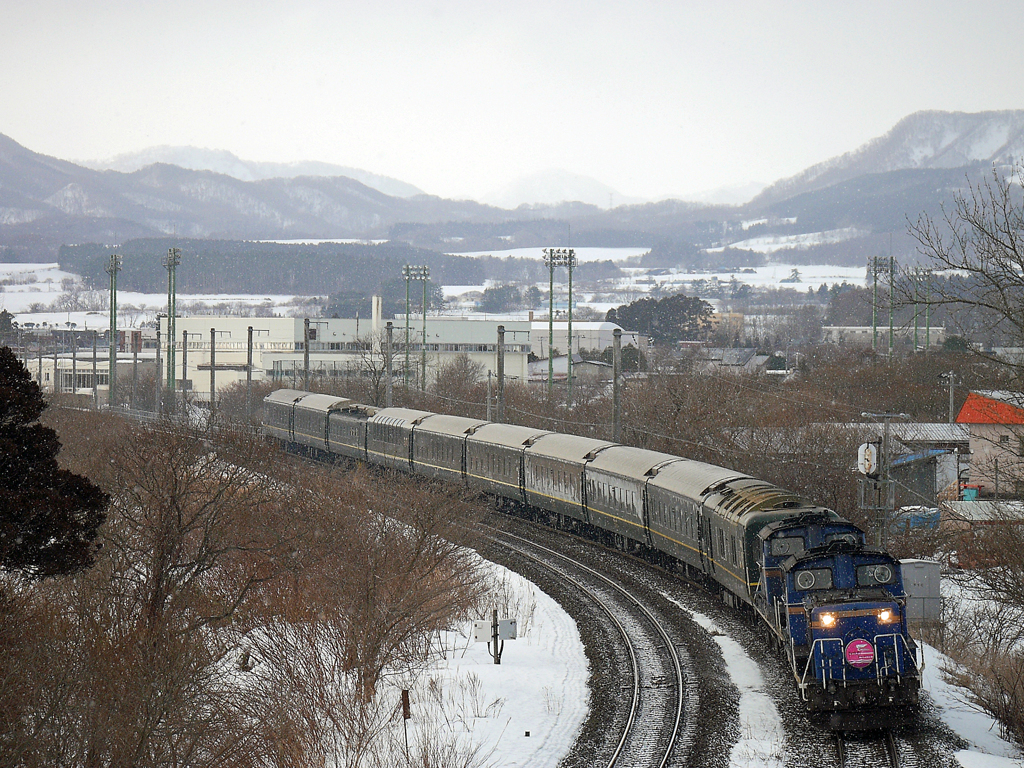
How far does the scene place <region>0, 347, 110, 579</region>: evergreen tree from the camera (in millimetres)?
17781

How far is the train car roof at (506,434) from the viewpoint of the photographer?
43094mm

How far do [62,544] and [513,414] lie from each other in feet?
170

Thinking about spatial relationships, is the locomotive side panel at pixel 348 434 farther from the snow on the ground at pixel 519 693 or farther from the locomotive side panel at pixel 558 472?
the snow on the ground at pixel 519 693

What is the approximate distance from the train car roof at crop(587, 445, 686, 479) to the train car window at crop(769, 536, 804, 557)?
12000 mm

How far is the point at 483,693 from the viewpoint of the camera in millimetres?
21016

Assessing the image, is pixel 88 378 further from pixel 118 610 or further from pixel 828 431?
pixel 118 610

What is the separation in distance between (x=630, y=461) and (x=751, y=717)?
54.6ft

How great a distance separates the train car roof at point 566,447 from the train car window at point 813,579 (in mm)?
19417

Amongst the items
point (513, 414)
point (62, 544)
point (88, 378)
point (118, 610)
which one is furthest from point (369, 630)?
point (88, 378)

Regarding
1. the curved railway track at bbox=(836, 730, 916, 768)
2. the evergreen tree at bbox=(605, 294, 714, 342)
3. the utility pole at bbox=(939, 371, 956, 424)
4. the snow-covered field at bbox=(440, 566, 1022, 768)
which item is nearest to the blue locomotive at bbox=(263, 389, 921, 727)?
the curved railway track at bbox=(836, 730, 916, 768)

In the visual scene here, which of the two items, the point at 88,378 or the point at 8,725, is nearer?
the point at 8,725

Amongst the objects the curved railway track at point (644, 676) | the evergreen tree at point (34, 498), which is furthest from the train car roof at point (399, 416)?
the evergreen tree at point (34, 498)

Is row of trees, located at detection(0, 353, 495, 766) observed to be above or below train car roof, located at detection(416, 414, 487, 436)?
below

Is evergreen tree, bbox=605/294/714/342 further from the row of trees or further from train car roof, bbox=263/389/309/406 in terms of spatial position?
the row of trees
